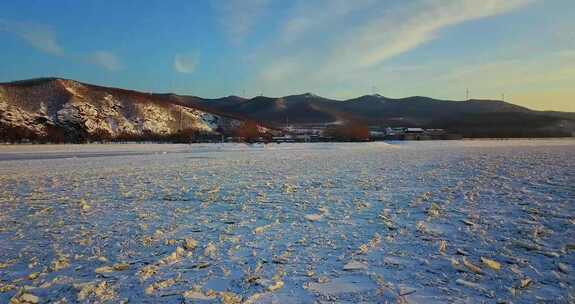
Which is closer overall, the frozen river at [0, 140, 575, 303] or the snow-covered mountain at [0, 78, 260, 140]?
the frozen river at [0, 140, 575, 303]

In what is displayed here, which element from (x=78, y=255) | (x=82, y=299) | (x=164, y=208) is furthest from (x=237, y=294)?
(x=164, y=208)

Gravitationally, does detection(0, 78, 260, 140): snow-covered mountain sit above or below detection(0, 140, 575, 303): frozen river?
above

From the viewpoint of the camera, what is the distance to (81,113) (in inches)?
3679

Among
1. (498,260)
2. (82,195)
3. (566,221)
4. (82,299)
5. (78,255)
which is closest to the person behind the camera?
(82,299)

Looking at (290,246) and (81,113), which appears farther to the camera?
(81,113)

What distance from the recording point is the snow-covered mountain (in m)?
84.5

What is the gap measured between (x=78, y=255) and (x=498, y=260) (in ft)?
19.0

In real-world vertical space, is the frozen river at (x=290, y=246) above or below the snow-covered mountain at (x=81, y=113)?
below

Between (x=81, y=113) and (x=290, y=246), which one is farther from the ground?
A: (x=81, y=113)

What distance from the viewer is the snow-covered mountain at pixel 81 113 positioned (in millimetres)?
84500

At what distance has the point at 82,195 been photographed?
1004 cm

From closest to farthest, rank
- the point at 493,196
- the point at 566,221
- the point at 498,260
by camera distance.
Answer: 1. the point at 498,260
2. the point at 566,221
3. the point at 493,196

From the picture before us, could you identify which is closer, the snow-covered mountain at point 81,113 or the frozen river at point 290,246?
the frozen river at point 290,246

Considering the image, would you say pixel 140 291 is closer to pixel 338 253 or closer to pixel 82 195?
pixel 338 253
